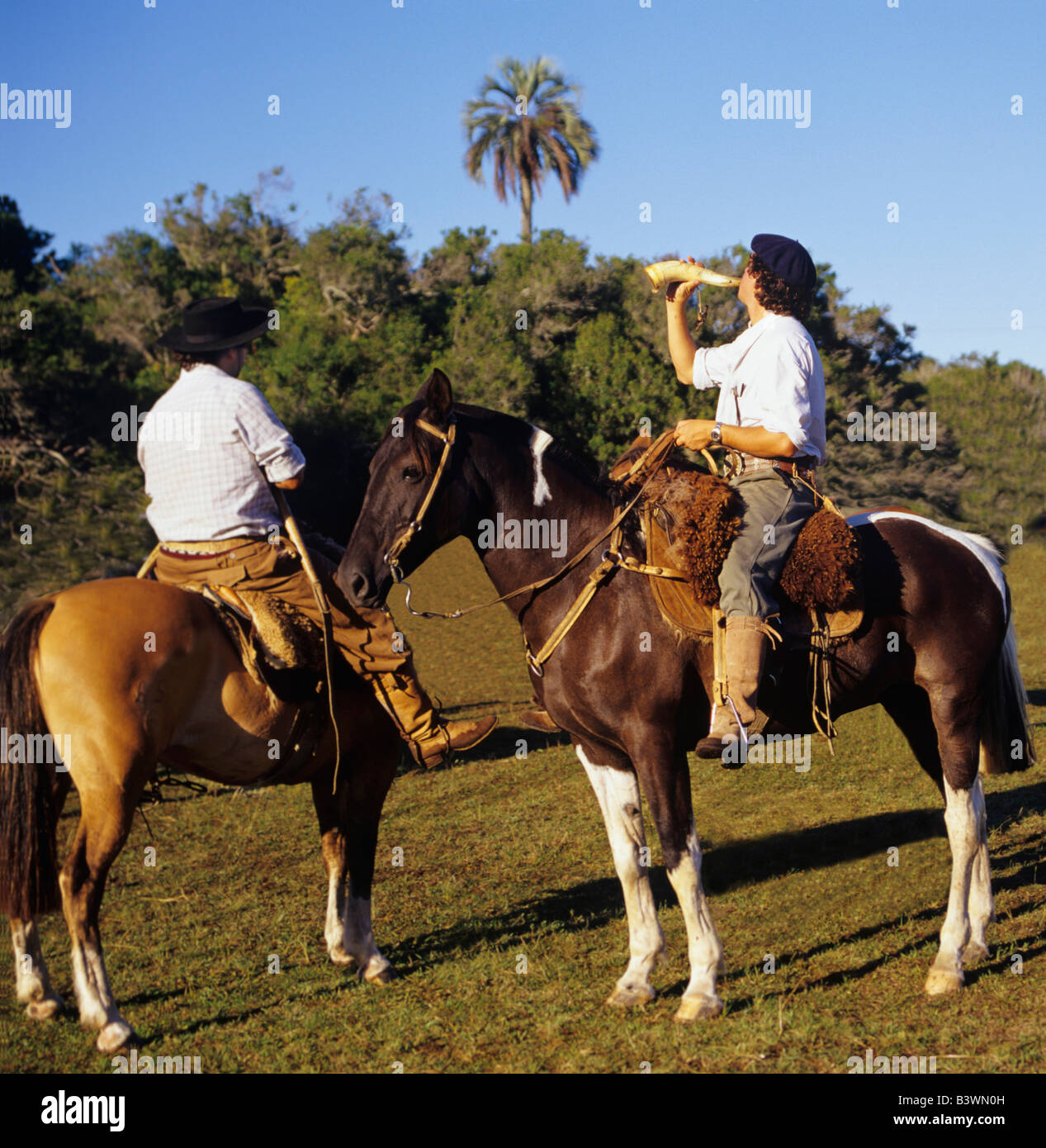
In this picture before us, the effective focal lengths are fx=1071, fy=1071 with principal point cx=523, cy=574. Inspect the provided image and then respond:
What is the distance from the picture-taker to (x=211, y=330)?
211 inches

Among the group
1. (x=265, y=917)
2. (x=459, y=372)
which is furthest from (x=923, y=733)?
(x=459, y=372)

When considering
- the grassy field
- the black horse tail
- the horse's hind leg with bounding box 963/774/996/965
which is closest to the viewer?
the grassy field

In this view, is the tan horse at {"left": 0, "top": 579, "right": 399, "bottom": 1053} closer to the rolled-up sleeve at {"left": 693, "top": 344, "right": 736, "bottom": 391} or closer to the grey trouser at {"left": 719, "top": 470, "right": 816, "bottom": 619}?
the grey trouser at {"left": 719, "top": 470, "right": 816, "bottom": 619}

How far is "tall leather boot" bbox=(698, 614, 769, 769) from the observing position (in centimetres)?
473

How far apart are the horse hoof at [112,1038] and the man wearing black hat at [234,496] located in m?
1.85

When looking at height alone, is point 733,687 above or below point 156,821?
above

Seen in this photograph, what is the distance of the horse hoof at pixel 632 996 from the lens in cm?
494

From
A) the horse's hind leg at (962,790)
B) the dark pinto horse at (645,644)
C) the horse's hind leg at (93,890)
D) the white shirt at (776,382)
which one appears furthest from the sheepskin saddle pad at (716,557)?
the horse's hind leg at (93,890)

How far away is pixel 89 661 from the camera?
4.65m

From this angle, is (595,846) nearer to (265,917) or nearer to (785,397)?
(265,917)

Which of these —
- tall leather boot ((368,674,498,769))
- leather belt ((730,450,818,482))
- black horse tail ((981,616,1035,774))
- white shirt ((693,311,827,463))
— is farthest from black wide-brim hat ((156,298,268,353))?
black horse tail ((981,616,1035,774))

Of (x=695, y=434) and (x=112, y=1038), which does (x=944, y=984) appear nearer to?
(x=695, y=434)

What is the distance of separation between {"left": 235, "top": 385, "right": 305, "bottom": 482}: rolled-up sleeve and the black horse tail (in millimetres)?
3845
